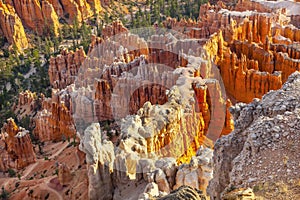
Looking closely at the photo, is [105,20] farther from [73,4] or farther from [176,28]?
[176,28]

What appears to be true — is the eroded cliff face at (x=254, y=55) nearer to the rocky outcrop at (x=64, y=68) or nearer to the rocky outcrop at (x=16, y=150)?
the rocky outcrop at (x=16, y=150)

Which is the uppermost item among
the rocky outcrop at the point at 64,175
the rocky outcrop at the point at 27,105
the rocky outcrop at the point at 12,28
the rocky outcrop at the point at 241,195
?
the rocky outcrop at the point at 241,195

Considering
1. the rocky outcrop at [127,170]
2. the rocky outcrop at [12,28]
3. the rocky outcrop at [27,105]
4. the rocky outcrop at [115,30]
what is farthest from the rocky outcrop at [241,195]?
the rocky outcrop at [12,28]

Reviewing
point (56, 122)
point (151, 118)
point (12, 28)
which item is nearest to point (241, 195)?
point (151, 118)

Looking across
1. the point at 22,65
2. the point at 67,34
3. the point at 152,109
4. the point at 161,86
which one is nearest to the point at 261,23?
the point at 161,86

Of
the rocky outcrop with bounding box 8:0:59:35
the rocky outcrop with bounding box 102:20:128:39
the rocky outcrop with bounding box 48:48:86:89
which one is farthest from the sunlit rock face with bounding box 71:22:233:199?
the rocky outcrop with bounding box 8:0:59:35

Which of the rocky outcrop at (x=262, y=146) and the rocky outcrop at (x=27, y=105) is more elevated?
the rocky outcrop at (x=262, y=146)

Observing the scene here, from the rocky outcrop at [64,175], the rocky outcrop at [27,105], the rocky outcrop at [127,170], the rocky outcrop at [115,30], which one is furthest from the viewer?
the rocky outcrop at [115,30]

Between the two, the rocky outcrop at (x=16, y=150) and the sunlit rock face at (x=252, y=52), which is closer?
the sunlit rock face at (x=252, y=52)
